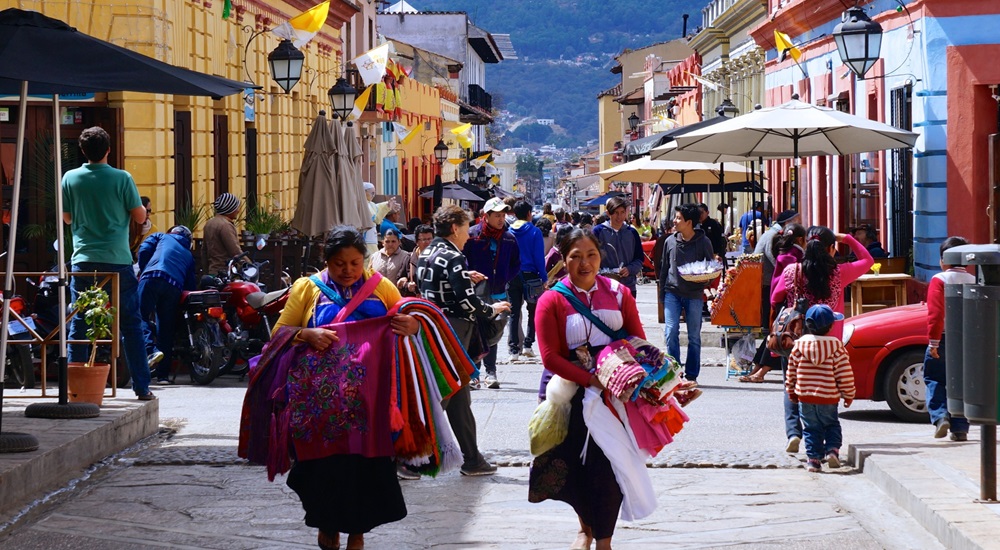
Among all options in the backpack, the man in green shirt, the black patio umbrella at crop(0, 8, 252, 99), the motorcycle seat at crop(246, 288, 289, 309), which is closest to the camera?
the black patio umbrella at crop(0, 8, 252, 99)

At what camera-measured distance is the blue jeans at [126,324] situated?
10547mm

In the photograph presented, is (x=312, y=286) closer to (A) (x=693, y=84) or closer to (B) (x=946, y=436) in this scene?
(B) (x=946, y=436)

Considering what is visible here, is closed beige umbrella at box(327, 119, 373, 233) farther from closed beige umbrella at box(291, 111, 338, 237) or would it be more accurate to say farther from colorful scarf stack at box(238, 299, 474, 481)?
colorful scarf stack at box(238, 299, 474, 481)

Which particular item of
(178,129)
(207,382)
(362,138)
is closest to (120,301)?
(207,382)

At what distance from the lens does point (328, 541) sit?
21.1 feet

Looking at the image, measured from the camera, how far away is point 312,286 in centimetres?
648

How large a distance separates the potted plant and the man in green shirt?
27cm

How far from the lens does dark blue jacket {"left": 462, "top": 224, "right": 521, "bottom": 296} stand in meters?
13.8

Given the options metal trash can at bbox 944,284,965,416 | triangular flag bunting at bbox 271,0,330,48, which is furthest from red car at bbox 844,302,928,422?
triangular flag bunting at bbox 271,0,330,48

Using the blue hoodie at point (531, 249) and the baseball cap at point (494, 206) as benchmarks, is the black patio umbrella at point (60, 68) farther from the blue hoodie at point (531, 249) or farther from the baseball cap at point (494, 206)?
the blue hoodie at point (531, 249)

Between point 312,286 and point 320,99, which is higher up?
point 320,99

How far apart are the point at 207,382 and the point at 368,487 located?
7219 millimetres

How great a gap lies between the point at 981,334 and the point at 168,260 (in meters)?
7.79

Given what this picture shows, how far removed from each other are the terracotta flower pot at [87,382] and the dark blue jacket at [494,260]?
14.7ft
